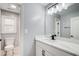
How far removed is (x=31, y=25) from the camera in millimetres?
1946

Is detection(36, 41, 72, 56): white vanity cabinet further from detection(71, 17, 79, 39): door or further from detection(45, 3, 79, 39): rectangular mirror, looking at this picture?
detection(71, 17, 79, 39): door

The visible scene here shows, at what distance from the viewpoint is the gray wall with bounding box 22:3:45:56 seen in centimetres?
189

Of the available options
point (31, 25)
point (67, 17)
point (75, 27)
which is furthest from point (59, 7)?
point (31, 25)

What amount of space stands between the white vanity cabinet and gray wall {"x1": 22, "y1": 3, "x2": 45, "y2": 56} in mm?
158

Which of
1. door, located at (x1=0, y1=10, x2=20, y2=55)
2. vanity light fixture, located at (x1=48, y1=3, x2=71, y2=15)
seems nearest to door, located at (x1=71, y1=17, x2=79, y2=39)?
vanity light fixture, located at (x1=48, y1=3, x2=71, y2=15)

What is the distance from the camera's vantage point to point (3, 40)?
1660 mm

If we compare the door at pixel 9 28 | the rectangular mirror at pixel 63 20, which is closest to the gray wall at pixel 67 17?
the rectangular mirror at pixel 63 20

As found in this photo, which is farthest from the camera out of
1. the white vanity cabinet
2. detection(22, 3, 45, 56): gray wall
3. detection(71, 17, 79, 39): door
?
detection(22, 3, 45, 56): gray wall

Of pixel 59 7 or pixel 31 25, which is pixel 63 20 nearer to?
pixel 59 7

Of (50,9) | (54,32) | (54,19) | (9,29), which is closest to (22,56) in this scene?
(9,29)

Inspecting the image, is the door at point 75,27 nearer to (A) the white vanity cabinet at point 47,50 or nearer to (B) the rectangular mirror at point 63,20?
(B) the rectangular mirror at point 63,20

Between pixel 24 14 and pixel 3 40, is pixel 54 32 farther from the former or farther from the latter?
pixel 3 40

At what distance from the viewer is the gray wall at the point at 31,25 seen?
1.89 m

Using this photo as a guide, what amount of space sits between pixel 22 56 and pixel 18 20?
2.38 feet
